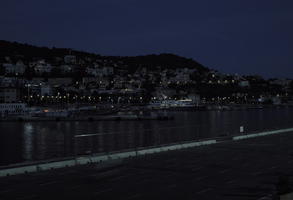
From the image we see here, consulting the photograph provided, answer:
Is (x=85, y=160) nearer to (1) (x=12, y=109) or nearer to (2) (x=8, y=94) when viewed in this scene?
(1) (x=12, y=109)

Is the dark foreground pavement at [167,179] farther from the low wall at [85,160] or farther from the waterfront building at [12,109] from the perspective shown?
the waterfront building at [12,109]

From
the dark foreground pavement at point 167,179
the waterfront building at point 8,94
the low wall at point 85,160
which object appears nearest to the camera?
the dark foreground pavement at point 167,179

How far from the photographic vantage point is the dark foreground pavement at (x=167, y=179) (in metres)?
11.4

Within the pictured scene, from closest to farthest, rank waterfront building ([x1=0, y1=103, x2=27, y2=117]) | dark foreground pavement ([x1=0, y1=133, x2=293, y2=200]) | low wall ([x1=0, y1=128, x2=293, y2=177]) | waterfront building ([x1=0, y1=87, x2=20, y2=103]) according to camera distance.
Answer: dark foreground pavement ([x1=0, y1=133, x2=293, y2=200]), low wall ([x1=0, y1=128, x2=293, y2=177]), waterfront building ([x1=0, y1=103, x2=27, y2=117]), waterfront building ([x1=0, y1=87, x2=20, y2=103])

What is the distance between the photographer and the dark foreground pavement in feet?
37.3

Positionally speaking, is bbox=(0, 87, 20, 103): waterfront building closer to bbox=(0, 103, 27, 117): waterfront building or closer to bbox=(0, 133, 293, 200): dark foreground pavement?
bbox=(0, 103, 27, 117): waterfront building

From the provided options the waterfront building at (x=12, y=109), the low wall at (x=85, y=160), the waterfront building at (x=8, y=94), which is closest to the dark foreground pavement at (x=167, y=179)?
the low wall at (x=85, y=160)

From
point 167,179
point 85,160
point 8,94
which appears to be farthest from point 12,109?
point 167,179

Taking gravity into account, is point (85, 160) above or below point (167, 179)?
above

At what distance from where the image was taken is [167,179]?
1365 centimetres

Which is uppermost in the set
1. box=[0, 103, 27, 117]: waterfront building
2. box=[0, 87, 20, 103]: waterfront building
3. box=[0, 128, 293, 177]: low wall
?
box=[0, 87, 20, 103]: waterfront building

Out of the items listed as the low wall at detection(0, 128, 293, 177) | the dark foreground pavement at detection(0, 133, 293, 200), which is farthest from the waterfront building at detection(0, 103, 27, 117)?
the dark foreground pavement at detection(0, 133, 293, 200)

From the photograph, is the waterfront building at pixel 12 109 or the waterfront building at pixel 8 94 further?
A: the waterfront building at pixel 8 94

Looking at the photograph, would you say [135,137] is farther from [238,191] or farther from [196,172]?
[238,191]
